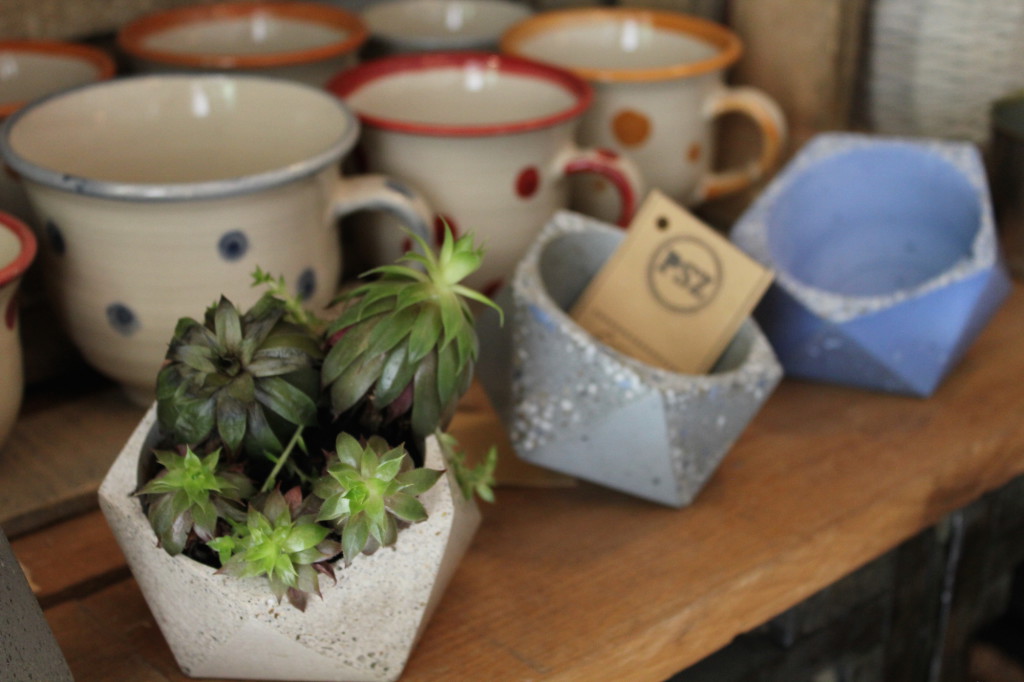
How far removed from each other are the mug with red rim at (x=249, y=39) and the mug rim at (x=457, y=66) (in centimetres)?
3

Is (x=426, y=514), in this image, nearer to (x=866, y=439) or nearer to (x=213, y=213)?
(x=213, y=213)

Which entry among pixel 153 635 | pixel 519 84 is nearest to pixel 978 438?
pixel 519 84

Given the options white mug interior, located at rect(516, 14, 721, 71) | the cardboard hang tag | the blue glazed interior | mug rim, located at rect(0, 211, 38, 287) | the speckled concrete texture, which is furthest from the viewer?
white mug interior, located at rect(516, 14, 721, 71)

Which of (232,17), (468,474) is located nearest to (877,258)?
(468,474)

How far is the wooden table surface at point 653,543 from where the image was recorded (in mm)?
511

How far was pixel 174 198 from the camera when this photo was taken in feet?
1.75

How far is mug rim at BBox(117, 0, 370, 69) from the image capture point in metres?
0.72

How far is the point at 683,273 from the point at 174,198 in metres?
0.30

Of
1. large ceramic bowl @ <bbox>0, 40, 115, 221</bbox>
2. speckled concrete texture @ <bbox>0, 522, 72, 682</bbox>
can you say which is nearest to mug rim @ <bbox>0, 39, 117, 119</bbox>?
large ceramic bowl @ <bbox>0, 40, 115, 221</bbox>

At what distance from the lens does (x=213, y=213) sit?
1.82 ft

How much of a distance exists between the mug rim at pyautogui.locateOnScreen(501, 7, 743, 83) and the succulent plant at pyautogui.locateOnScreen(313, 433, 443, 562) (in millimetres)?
456

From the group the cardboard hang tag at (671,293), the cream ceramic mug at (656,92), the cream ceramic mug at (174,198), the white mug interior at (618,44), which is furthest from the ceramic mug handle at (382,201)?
the white mug interior at (618,44)

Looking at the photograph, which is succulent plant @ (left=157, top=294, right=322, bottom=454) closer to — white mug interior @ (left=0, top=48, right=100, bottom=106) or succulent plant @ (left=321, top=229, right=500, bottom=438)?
succulent plant @ (left=321, top=229, right=500, bottom=438)

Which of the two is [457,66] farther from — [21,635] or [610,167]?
[21,635]
